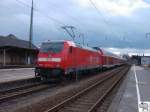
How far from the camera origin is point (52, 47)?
87.5 ft

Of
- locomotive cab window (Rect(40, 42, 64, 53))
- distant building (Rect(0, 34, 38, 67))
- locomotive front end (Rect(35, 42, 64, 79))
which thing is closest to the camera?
locomotive front end (Rect(35, 42, 64, 79))

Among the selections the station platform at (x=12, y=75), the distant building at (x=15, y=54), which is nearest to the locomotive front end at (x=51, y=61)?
the station platform at (x=12, y=75)

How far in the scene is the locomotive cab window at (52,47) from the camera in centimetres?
2641

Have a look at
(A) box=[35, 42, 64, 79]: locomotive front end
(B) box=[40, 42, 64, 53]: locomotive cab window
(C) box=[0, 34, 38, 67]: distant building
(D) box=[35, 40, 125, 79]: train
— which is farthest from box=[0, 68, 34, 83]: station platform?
(C) box=[0, 34, 38, 67]: distant building

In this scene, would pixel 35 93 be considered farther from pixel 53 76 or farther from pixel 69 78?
pixel 69 78

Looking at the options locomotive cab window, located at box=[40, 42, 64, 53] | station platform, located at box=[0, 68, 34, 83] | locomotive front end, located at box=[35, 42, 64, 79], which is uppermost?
locomotive cab window, located at box=[40, 42, 64, 53]

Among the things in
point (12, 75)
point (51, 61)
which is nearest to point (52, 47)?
point (51, 61)

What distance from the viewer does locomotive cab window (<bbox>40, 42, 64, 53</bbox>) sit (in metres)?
26.4

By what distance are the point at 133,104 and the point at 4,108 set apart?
5.52 metres

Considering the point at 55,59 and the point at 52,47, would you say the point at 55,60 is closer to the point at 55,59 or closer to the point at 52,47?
the point at 55,59

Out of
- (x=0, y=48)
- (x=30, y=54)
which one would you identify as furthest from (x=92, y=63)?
(x=30, y=54)

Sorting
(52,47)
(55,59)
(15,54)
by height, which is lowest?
(55,59)

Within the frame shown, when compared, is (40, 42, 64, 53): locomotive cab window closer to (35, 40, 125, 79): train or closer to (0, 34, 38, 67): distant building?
(35, 40, 125, 79): train

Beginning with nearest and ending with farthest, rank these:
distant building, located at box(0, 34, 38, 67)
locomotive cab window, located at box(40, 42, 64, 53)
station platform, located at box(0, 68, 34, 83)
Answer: locomotive cab window, located at box(40, 42, 64, 53), station platform, located at box(0, 68, 34, 83), distant building, located at box(0, 34, 38, 67)
